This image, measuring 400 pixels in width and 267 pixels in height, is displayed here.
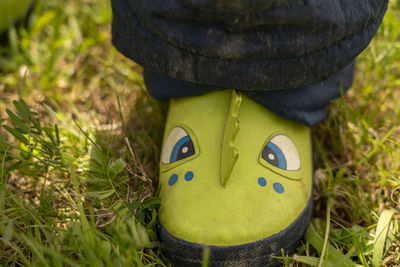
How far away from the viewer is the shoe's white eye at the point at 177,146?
3.43ft

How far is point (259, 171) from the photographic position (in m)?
1.00

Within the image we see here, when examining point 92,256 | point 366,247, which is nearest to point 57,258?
point 92,256

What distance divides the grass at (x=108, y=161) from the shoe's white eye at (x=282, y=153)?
0.42ft

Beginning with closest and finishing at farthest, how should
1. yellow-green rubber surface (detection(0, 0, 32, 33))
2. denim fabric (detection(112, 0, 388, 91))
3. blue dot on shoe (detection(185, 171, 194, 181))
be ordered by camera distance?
denim fabric (detection(112, 0, 388, 91)) < blue dot on shoe (detection(185, 171, 194, 181)) < yellow-green rubber surface (detection(0, 0, 32, 33))

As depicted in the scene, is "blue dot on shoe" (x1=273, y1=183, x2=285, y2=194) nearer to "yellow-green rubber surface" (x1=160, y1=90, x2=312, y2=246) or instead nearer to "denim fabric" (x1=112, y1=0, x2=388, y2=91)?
"yellow-green rubber surface" (x1=160, y1=90, x2=312, y2=246)

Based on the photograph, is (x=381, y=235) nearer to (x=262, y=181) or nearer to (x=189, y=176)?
(x=262, y=181)

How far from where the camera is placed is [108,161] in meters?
1.04

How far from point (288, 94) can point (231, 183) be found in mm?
289

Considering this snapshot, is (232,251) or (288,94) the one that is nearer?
(232,251)

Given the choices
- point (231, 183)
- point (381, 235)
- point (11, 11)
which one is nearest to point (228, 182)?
point (231, 183)

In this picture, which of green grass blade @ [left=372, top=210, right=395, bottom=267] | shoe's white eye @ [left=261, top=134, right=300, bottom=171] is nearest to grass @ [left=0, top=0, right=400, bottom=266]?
green grass blade @ [left=372, top=210, right=395, bottom=267]

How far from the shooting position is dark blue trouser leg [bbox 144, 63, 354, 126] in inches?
42.4

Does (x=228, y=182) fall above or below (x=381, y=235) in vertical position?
above

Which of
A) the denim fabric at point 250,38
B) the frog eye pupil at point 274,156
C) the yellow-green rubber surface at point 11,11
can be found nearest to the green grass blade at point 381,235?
the frog eye pupil at point 274,156
